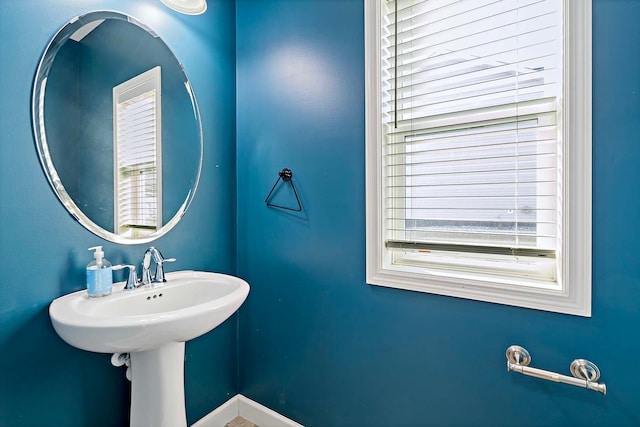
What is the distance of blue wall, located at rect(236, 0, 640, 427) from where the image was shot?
0.87 m

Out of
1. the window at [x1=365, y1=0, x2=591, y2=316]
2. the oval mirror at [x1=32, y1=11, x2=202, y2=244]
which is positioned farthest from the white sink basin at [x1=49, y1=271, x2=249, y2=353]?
the window at [x1=365, y1=0, x2=591, y2=316]

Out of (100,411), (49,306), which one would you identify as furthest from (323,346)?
(49,306)

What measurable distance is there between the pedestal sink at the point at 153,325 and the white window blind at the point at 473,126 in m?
0.73

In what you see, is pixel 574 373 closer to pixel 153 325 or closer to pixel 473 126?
pixel 473 126

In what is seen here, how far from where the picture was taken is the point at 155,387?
43.2 inches

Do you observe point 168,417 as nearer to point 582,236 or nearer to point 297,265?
point 297,265

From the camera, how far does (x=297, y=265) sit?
4.86 feet

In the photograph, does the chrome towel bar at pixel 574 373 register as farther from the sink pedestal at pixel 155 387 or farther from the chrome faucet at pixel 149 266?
the chrome faucet at pixel 149 266

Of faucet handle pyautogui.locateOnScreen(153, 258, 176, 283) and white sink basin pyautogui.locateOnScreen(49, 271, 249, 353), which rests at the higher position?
faucet handle pyautogui.locateOnScreen(153, 258, 176, 283)

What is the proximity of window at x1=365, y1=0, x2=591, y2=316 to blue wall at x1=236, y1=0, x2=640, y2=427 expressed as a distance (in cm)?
5

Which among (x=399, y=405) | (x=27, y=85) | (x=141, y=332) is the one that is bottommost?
(x=399, y=405)

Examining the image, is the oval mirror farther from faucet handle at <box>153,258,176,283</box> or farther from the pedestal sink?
the pedestal sink

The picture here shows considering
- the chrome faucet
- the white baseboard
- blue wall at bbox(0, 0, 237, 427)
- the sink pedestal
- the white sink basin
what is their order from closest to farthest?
the white sink basin → blue wall at bbox(0, 0, 237, 427) → the sink pedestal → the chrome faucet → the white baseboard

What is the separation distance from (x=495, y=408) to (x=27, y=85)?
183 cm
